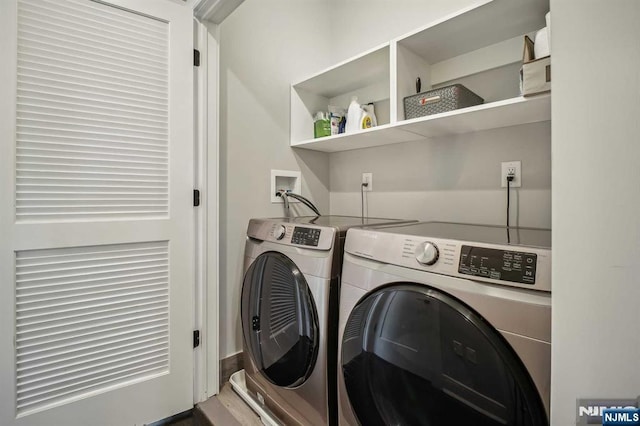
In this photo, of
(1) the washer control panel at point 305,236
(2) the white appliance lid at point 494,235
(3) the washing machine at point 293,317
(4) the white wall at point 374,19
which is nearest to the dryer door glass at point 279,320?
(3) the washing machine at point 293,317

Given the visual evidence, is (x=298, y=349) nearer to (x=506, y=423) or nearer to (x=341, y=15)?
(x=506, y=423)

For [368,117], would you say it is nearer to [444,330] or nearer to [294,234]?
[294,234]

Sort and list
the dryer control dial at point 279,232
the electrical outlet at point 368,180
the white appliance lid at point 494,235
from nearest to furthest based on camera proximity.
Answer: the white appliance lid at point 494,235
the dryer control dial at point 279,232
the electrical outlet at point 368,180

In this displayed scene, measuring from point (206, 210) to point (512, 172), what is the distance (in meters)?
1.52

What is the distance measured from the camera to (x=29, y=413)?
1155mm

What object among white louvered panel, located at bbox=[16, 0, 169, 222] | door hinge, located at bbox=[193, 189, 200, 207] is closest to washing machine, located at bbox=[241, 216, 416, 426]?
door hinge, located at bbox=[193, 189, 200, 207]

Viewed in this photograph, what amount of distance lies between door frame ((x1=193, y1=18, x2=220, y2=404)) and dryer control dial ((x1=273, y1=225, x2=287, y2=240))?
38 cm

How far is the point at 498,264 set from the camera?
0.72m

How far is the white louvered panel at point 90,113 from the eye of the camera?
3.76 feet

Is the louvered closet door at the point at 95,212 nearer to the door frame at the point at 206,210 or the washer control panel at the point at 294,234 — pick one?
the door frame at the point at 206,210

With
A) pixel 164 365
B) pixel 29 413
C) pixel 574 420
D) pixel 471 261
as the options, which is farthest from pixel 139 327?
pixel 574 420

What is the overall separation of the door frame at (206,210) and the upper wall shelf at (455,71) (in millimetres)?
597

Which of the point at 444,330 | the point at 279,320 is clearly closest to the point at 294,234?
the point at 279,320

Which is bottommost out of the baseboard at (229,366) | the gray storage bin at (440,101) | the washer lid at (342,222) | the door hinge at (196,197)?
the baseboard at (229,366)
